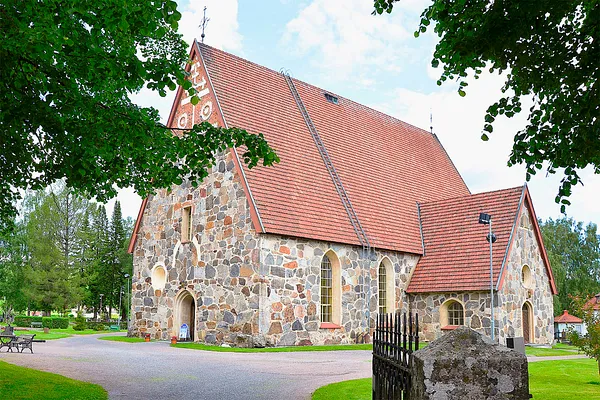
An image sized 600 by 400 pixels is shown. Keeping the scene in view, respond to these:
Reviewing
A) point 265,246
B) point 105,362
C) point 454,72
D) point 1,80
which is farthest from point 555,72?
point 265,246

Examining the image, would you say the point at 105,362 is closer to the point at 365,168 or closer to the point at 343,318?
the point at 343,318

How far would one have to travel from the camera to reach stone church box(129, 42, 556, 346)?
2041 cm

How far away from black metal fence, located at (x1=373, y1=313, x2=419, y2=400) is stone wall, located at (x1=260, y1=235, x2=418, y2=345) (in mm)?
13076

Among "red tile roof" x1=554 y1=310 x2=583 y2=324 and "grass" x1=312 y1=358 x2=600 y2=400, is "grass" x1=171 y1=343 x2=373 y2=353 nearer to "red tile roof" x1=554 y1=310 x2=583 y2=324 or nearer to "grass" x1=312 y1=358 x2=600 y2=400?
"grass" x1=312 y1=358 x2=600 y2=400

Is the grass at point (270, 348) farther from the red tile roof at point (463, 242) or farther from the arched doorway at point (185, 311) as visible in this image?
the red tile roof at point (463, 242)

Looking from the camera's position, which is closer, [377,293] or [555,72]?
[555,72]

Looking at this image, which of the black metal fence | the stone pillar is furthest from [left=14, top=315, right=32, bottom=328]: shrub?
the stone pillar

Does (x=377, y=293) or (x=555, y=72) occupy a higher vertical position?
(x=555, y=72)

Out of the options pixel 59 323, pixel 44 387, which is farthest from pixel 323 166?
pixel 59 323

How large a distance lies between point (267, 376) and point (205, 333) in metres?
9.83

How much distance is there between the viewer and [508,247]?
2309 cm

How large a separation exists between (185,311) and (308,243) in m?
6.02

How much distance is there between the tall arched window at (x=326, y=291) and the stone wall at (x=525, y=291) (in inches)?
253

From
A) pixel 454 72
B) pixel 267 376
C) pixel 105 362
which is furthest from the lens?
pixel 105 362
